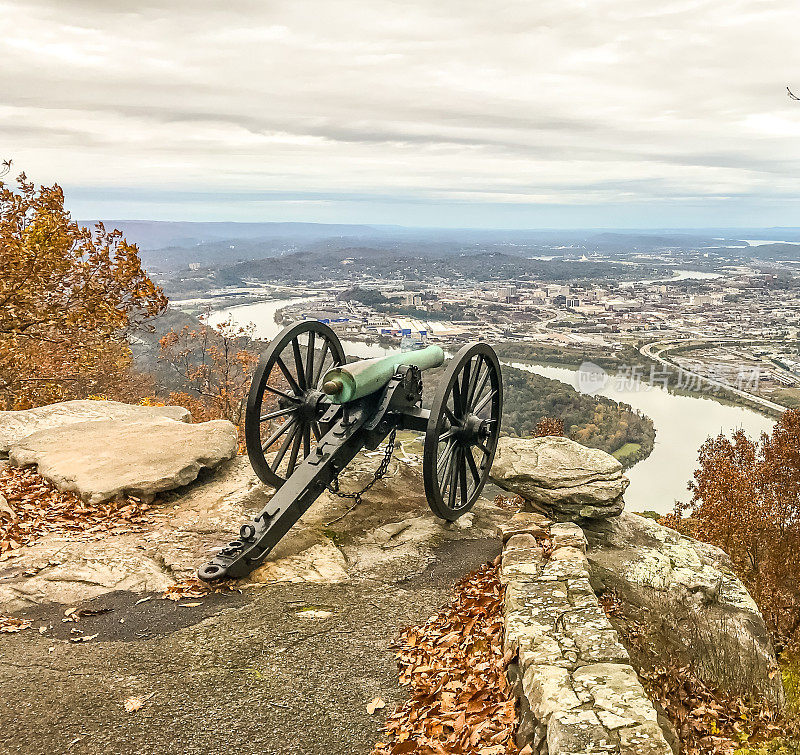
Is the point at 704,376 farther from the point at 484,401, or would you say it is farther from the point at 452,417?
the point at 452,417

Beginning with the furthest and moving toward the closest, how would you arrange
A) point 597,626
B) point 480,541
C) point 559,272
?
point 559,272, point 480,541, point 597,626

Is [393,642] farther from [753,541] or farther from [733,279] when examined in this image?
[733,279]

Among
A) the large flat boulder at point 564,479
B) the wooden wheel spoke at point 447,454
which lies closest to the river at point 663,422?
the large flat boulder at point 564,479

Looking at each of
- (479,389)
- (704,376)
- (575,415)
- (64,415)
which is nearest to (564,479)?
(479,389)

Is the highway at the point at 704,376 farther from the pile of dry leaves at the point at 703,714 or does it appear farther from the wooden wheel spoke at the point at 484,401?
the pile of dry leaves at the point at 703,714

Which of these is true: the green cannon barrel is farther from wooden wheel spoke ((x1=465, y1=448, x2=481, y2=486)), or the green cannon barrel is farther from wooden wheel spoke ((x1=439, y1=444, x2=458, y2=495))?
wooden wheel spoke ((x1=465, y1=448, x2=481, y2=486))

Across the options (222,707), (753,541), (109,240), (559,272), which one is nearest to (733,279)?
(559,272)
